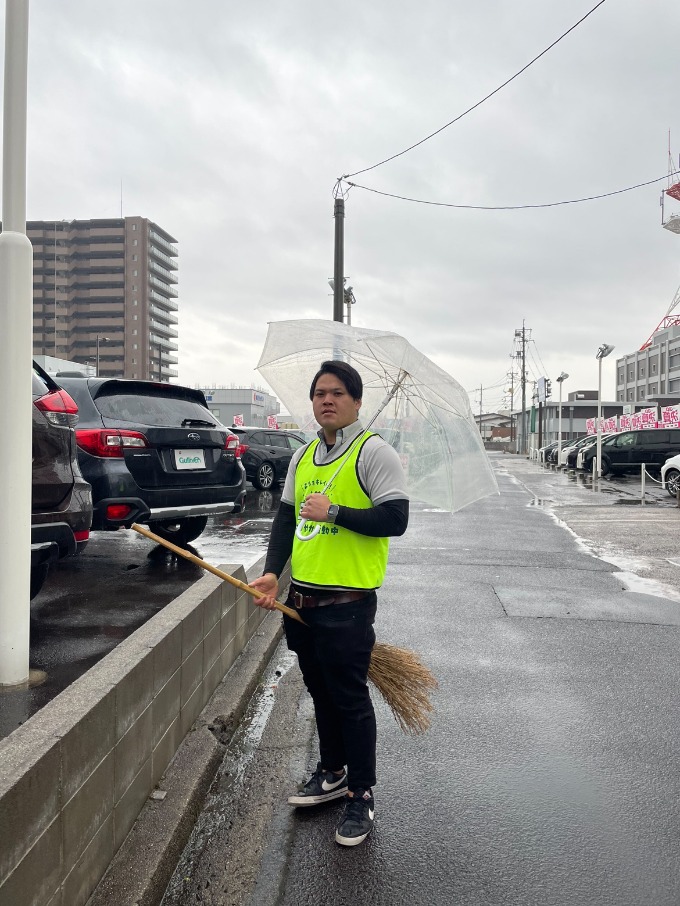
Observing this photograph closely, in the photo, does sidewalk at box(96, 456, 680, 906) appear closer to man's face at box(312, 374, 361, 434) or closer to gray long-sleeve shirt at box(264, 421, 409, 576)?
gray long-sleeve shirt at box(264, 421, 409, 576)

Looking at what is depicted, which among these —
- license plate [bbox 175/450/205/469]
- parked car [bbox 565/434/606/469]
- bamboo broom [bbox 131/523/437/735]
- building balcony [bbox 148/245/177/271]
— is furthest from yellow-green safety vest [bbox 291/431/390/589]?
building balcony [bbox 148/245/177/271]

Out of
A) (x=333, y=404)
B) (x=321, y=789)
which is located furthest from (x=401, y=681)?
(x=333, y=404)

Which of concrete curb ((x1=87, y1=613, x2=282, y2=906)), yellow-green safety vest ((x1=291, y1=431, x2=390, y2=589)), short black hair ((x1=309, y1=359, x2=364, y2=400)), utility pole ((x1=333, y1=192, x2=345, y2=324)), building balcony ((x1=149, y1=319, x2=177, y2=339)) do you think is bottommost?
concrete curb ((x1=87, y1=613, x2=282, y2=906))

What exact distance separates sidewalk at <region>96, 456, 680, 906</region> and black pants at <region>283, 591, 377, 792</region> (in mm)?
319

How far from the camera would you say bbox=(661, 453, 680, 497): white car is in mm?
20438

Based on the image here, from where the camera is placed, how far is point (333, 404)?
2.93 metres

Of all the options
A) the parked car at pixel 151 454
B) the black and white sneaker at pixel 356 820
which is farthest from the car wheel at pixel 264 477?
the black and white sneaker at pixel 356 820

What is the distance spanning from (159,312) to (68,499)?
125 metres

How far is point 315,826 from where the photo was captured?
9.68 feet

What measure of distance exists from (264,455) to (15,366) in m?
15.0

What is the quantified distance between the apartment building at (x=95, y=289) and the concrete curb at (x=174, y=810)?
113981 mm

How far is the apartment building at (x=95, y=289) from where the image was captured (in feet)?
366

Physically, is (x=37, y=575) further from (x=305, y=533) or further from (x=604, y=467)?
(x=604, y=467)

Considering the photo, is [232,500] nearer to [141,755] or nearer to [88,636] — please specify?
[88,636]
